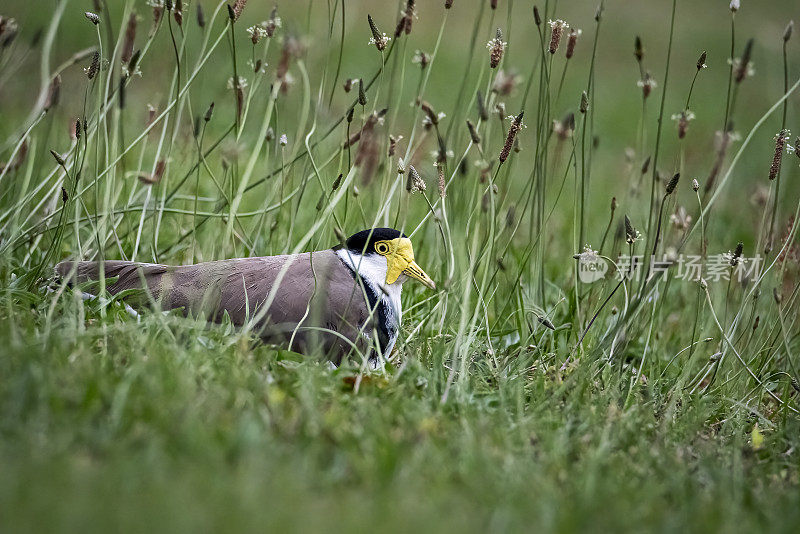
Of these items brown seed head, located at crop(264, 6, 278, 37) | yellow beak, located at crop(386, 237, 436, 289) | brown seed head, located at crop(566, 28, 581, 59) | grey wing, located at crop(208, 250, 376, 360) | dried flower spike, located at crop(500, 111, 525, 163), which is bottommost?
grey wing, located at crop(208, 250, 376, 360)

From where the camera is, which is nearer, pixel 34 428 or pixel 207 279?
pixel 34 428

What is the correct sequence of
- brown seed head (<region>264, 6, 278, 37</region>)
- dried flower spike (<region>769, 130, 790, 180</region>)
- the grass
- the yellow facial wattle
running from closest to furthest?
the grass
dried flower spike (<region>769, 130, 790, 180</region>)
brown seed head (<region>264, 6, 278, 37</region>)
the yellow facial wattle

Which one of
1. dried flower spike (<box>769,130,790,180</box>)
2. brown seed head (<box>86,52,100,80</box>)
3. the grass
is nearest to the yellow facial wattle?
the grass

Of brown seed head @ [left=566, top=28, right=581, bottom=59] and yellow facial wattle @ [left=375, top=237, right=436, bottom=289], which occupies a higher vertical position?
brown seed head @ [left=566, top=28, right=581, bottom=59]

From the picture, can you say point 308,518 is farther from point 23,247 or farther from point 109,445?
point 23,247

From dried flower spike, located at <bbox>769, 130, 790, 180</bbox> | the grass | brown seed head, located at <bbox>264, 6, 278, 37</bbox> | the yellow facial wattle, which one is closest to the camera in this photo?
the grass

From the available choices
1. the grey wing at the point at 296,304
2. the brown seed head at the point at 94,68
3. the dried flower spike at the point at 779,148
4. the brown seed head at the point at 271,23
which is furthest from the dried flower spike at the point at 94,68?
the dried flower spike at the point at 779,148

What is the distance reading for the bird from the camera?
3094 mm

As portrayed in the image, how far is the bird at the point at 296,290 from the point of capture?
309 cm

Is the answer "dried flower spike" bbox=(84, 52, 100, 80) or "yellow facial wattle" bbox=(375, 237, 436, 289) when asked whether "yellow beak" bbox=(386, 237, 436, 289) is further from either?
"dried flower spike" bbox=(84, 52, 100, 80)

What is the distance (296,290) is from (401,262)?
0.45 m

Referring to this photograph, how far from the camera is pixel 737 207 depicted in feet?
22.5

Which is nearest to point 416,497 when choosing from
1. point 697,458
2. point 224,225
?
point 697,458

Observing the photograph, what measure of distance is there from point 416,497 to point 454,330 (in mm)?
1372
